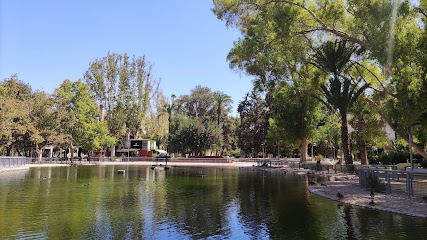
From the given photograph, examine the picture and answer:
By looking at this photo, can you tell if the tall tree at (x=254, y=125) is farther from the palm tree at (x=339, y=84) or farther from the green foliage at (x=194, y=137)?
the palm tree at (x=339, y=84)

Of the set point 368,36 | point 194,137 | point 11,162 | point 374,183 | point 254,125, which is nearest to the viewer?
point 374,183

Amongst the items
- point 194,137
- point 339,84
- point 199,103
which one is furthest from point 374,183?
point 199,103

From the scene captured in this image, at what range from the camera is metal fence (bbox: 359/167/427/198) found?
14.2 meters

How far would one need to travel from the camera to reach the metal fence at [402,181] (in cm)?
1420

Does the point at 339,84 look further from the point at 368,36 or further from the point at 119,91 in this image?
the point at 119,91

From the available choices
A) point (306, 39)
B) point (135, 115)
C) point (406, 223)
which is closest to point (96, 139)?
point (135, 115)

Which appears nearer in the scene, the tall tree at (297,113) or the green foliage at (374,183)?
the green foliage at (374,183)

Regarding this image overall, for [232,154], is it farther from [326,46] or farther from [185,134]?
[326,46]

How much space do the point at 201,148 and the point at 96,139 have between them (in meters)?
21.9

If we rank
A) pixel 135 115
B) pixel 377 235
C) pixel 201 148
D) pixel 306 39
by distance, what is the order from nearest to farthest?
pixel 377 235 → pixel 306 39 → pixel 201 148 → pixel 135 115

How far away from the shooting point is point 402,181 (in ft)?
49.6

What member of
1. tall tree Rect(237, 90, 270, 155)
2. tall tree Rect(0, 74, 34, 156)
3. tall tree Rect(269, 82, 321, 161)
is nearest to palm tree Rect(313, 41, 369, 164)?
tall tree Rect(269, 82, 321, 161)

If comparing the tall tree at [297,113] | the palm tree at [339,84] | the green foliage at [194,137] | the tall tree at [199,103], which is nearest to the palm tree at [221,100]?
the tall tree at [199,103]

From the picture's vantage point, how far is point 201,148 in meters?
65.6
